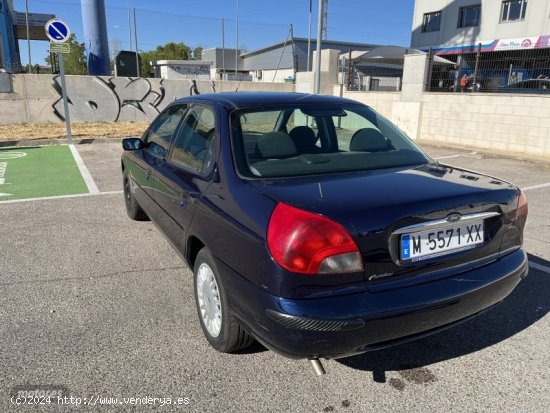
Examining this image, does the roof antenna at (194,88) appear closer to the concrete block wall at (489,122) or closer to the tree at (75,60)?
the concrete block wall at (489,122)

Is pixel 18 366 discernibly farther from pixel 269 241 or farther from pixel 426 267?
pixel 426 267

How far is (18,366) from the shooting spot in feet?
8.35

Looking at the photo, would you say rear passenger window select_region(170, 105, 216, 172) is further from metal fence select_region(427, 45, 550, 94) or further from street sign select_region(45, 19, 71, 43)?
metal fence select_region(427, 45, 550, 94)

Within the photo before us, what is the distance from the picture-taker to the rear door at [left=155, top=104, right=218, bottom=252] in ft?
9.29

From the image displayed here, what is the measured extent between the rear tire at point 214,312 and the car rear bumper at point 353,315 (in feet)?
0.56

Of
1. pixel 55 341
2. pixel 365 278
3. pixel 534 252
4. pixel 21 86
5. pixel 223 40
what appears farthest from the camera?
pixel 223 40

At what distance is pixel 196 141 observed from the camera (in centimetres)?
312

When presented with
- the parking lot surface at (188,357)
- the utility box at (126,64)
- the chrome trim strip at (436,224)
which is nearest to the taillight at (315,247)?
the chrome trim strip at (436,224)

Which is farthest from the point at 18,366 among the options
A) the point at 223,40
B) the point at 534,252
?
the point at 223,40

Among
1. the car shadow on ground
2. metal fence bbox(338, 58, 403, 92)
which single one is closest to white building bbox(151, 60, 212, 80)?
metal fence bbox(338, 58, 403, 92)

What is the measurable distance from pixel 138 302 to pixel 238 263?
142 centimetres

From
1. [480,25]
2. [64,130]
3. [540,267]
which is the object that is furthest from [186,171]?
[480,25]

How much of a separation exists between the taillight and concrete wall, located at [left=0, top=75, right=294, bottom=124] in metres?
16.0

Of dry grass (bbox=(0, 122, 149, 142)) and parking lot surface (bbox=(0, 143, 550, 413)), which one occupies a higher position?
dry grass (bbox=(0, 122, 149, 142))
